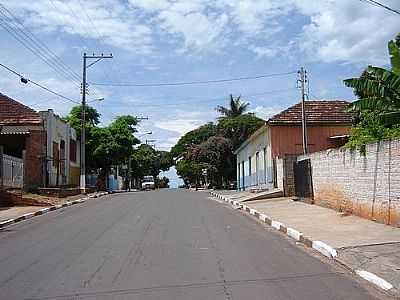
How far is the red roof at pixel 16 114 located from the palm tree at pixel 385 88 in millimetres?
27097

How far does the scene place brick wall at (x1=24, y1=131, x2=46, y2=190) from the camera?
36.4m

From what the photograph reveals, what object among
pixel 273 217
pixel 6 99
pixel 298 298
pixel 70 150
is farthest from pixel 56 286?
pixel 70 150

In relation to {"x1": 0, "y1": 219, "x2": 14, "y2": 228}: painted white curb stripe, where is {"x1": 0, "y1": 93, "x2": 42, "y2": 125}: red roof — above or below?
above

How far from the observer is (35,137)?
37.6 meters

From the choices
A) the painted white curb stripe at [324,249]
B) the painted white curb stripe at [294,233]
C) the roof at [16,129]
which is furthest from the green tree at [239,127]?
the painted white curb stripe at [324,249]

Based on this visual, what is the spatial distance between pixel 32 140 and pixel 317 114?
1820 cm

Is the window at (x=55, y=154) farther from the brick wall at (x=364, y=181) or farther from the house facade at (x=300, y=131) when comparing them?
the brick wall at (x=364, y=181)

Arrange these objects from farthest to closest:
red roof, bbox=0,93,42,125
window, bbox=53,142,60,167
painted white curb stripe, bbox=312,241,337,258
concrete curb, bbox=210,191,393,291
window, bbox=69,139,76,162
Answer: window, bbox=69,139,76,162 → window, bbox=53,142,60,167 → red roof, bbox=0,93,42,125 → painted white curb stripe, bbox=312,241,337,258 → concrete curb, bbox=210,191,393,291

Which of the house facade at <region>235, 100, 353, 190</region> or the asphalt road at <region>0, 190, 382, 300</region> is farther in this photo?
the house facade at <region>235, 100, 353, 190</region>

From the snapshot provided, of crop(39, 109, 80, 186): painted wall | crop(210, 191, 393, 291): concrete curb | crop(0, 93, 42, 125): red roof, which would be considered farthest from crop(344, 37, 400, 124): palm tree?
crop(0, 93, 42, 125): red roof

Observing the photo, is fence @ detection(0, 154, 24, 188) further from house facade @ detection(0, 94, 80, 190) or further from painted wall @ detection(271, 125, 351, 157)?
painted wall @ detection(271, 125, 351, 157)

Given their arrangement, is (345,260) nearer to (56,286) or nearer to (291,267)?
(291,267)

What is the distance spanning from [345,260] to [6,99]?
114 ft

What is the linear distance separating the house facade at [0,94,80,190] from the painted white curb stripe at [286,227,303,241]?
21333 millimetres
